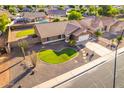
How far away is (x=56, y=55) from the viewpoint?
23609mm

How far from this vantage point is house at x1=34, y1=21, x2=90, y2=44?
27234 mm

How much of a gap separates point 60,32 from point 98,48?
7163mm

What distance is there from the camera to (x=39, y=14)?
44594mm

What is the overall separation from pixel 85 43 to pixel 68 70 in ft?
29.4

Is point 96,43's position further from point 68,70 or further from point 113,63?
point 68,70

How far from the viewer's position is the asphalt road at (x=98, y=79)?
17.5 metres

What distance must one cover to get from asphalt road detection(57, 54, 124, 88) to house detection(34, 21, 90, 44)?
856 cm

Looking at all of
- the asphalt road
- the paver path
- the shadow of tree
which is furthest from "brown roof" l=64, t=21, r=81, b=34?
the shadow of tree

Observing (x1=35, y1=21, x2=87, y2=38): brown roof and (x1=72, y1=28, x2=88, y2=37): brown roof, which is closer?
(x1=35, y1=21, x2=87, y2=38): brown roof

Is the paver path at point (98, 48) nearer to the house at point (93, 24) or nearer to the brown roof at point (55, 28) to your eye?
the brown roof at point (55, 28)

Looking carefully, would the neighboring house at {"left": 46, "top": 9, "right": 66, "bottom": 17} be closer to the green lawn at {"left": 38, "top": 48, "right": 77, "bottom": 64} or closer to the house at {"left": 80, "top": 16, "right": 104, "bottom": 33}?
the house at {"left": 80, "top": 16, "right": 104, "bottom": 33}

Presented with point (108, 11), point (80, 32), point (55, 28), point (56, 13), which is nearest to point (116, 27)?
point (80, 32)

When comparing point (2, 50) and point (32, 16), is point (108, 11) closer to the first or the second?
point (32, 16)

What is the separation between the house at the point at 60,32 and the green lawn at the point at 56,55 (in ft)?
10.6
